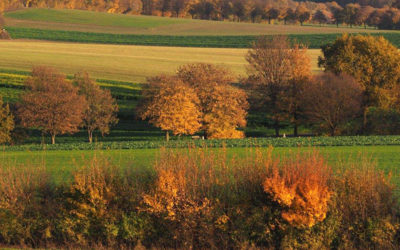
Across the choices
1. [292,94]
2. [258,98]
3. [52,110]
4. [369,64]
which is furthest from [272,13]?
[52,110]

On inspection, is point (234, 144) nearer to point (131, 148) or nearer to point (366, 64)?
point (131, 148)

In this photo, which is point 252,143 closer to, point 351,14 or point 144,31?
point 144,31

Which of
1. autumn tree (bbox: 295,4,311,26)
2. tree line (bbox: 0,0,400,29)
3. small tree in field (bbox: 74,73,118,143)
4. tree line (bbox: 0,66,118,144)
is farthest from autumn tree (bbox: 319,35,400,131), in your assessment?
autumn tree (bbox: 295,4,311,26)

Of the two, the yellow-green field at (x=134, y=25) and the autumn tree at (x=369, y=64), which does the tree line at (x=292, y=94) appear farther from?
the yellow-green field at (x=134, y=25)

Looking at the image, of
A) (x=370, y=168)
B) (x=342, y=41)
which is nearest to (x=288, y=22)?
(x=342, y=41)

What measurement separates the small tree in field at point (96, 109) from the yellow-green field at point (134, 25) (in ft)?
243

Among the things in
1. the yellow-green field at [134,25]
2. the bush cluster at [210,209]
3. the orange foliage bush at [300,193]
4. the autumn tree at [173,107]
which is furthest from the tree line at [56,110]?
the yellow-green field at [134,25]

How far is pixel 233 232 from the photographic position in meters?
20.2

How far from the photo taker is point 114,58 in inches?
4341

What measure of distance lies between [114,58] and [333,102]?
52489 mm

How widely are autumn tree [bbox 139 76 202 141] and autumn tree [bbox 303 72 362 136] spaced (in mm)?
12635

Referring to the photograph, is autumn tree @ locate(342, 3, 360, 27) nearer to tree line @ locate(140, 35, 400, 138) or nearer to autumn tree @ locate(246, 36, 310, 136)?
tree line @ locate(140, 35, 400, 138)

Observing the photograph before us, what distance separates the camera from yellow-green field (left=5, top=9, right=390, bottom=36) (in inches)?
5950

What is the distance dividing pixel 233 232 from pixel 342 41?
58753mm
